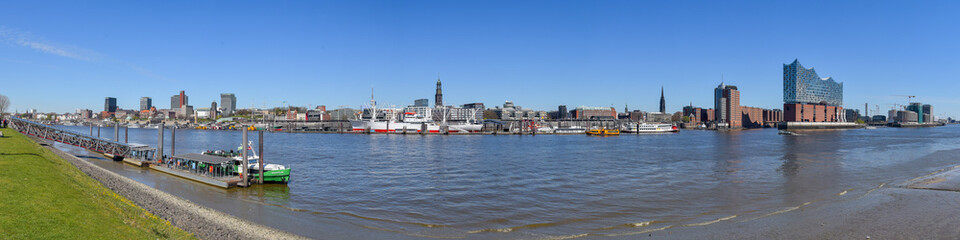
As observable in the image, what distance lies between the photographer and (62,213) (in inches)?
462

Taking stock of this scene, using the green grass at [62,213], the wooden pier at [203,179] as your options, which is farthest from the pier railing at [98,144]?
the green grass at [62,213]

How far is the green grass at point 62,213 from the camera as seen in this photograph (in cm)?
1017

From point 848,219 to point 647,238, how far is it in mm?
10869

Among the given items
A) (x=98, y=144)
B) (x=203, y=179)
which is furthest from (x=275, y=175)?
(x=98, y=144)

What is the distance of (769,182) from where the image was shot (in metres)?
33.8

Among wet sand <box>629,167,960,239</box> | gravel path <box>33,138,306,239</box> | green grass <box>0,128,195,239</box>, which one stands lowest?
wet sand <box>629,167,960,239</box>

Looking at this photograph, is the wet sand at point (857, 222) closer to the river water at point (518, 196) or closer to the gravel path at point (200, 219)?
the river water at point (518, 196)

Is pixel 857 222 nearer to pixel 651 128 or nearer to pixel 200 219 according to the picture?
pixel 200 219

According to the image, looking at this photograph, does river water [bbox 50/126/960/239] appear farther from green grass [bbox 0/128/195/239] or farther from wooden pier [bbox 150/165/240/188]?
green grass [bbox 0/128/195/239]

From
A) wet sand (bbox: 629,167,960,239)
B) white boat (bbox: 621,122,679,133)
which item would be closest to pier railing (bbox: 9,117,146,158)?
wet sand (bbox: 629,167,960,239)

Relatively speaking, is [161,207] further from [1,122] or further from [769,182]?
[1,122]

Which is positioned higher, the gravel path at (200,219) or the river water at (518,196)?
the gravel path at (200,219)

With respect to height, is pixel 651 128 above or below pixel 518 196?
above

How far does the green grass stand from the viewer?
10172 mm
